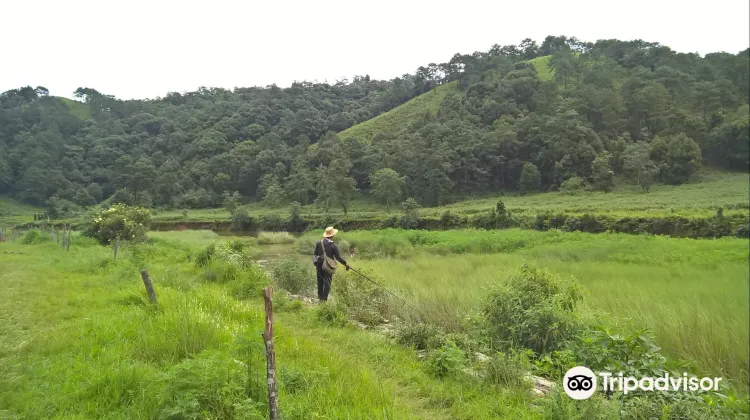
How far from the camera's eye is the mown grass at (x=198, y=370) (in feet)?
12.9

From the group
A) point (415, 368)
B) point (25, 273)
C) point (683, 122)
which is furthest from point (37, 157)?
point (683, 122)

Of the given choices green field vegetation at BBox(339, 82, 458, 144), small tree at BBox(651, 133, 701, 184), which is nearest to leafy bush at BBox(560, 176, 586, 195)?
green field vegetation at BBox(339, 82, 458, 144)

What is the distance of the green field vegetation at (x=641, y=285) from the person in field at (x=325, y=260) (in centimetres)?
50

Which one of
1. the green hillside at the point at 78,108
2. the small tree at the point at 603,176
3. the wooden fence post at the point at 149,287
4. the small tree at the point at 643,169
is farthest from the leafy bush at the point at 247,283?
the green hillside at the point at 78,108

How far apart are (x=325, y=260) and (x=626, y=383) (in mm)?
6426

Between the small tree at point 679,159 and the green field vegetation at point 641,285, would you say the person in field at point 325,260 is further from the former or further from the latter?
the small tree at point 679,159

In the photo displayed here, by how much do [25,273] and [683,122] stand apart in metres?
18.0

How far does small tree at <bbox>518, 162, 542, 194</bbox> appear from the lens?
5681 centimetres

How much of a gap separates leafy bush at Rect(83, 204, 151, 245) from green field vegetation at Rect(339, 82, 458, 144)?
58.8 m

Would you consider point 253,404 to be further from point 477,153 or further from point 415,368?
point 477,153

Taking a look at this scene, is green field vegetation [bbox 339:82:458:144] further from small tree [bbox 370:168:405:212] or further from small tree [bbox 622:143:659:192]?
small tree [bbox 622:143:659:192]

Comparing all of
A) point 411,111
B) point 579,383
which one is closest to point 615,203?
point 579,383

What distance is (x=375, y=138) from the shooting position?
79.0 meters

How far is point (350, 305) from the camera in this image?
933cm
